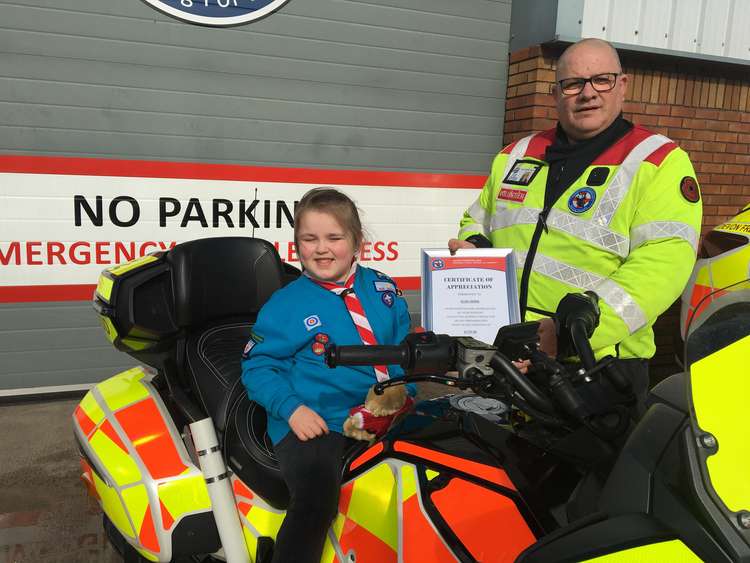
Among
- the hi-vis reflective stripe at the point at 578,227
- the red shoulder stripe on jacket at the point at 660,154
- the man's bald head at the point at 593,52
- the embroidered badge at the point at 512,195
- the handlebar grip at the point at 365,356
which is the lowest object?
the handlebar grip at the point at 365,356

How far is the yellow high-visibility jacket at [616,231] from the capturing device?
1658 millimetres

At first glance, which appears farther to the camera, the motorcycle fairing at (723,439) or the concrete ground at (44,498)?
the concrete ground at (44,498)


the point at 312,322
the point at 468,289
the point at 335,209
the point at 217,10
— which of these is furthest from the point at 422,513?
the point at 217,10

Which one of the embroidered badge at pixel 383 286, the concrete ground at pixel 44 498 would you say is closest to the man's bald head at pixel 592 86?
A: the embroidered badge at pixel 383 286

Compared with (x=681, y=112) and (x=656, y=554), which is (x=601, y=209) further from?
(x=681, y=112)

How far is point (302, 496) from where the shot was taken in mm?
1546

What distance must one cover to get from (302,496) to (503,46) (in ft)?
15.1

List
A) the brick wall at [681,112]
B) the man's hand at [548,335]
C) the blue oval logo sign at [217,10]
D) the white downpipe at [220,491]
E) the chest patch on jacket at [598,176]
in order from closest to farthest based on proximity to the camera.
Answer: the man's hand at [548,335] → the white downpipe at [220,491] → the chest patch on jacket at [598,176] → the blue oval logo sign at [217,10] → the brick wall at [681,112]

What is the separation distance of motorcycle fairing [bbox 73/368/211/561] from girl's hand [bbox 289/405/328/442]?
0.51 m

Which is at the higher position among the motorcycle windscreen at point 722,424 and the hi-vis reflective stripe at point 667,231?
the hi-vis reflective stripe at point 667,231

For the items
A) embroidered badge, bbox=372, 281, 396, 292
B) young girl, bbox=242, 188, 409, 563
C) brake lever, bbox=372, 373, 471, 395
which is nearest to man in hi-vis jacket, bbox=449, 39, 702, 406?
embroidered badge, bbox=372, 281, 396, 292

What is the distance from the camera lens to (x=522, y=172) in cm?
230

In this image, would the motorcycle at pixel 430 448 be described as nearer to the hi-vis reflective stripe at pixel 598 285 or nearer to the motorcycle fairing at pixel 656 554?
the motorcycle fairing at pixel 656 554

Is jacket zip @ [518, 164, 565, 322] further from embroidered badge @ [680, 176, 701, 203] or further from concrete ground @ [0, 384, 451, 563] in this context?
concrete ground @ [0, 384, 451, 563]
